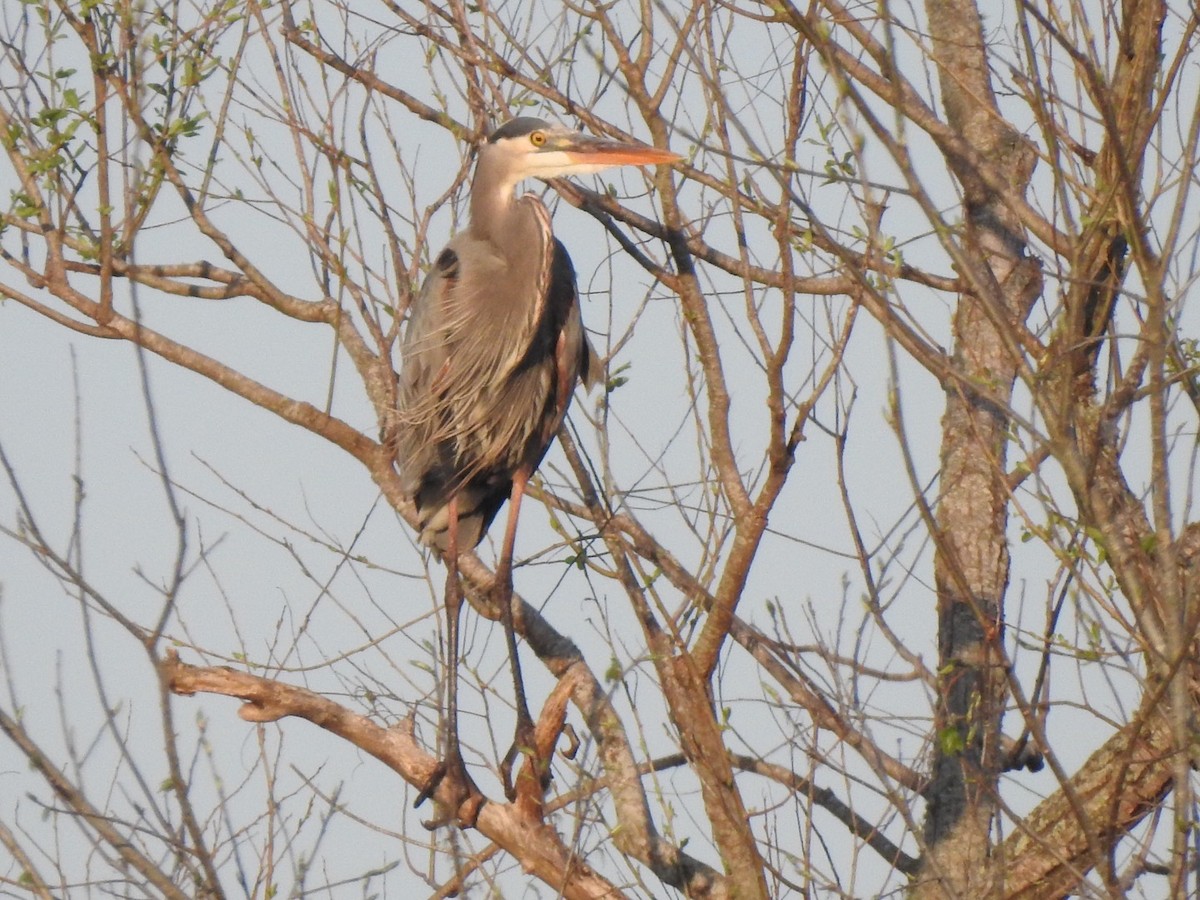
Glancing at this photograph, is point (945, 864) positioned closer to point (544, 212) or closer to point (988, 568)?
point (988, 568)

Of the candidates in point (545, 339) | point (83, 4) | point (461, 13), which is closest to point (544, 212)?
point (545, 339)

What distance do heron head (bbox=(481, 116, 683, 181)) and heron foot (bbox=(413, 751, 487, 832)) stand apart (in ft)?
5.38

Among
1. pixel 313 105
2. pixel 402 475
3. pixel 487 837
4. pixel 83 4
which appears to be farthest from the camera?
pixel 402 475

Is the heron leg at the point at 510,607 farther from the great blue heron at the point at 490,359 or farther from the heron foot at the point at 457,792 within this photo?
the heron foot at the point at 457,792

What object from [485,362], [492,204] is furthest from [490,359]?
[492,204]

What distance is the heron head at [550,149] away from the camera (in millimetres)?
4074

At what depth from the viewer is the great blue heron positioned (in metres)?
4.35

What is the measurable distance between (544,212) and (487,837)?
181 cm

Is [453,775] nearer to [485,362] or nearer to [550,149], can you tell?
[485,362]

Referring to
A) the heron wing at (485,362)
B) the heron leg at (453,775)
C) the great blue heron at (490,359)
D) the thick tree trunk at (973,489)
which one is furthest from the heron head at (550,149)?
the heron leg at (453,775)

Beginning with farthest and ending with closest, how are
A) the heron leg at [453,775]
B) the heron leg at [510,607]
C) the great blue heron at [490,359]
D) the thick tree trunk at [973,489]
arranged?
the great blue heron at [490,359], the heron leg at [510,607], the thick tree trunk at [973,489], the heron leg at [453,775]

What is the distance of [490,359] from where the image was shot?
4.43m

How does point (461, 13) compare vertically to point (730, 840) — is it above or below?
above

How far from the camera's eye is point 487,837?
3.38 m
